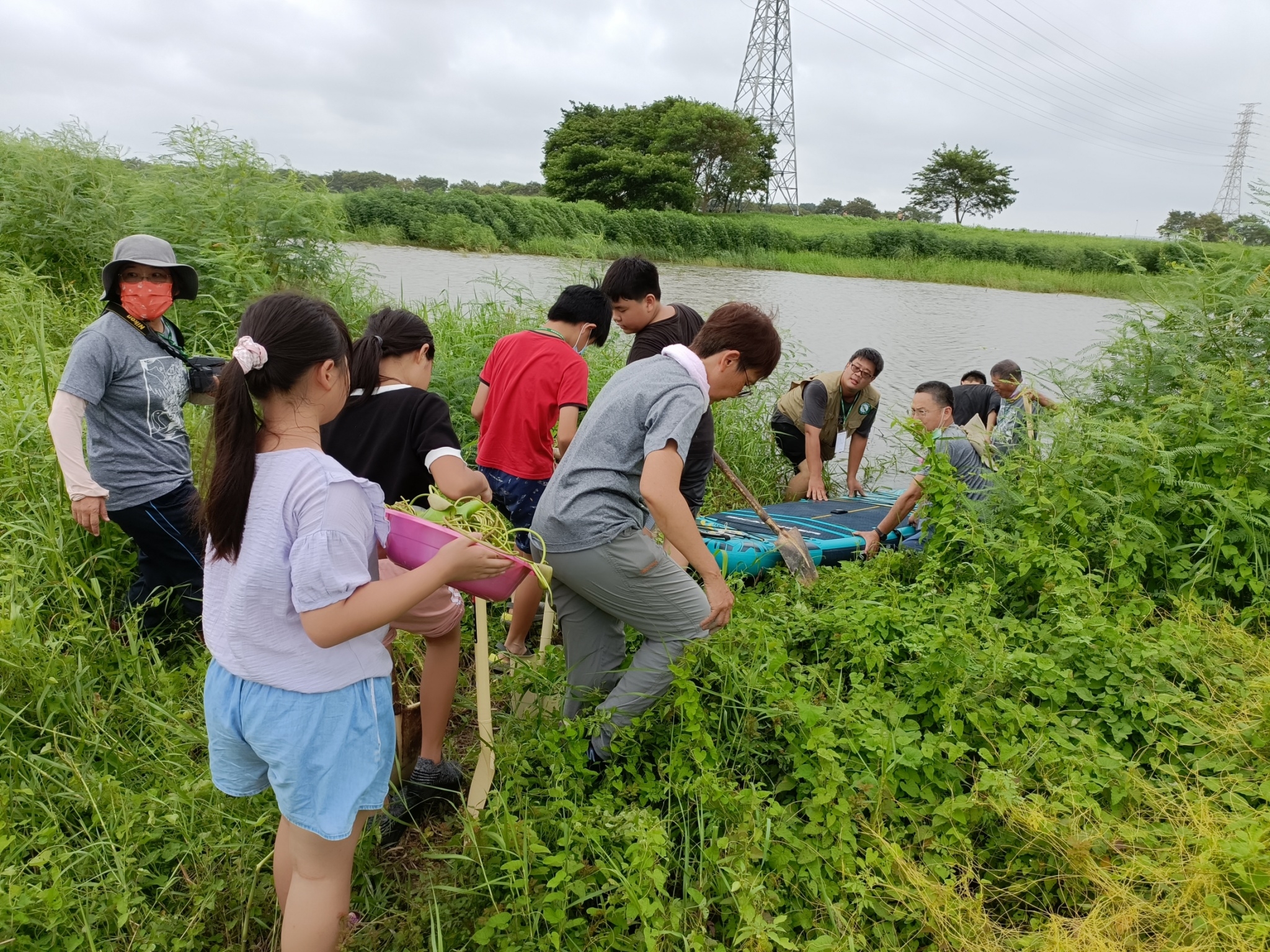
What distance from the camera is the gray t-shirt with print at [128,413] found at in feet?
9.93

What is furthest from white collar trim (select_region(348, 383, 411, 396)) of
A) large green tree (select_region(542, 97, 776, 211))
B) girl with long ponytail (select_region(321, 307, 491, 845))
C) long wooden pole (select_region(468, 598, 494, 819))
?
large green tree (select_region(542, 97, 776, 211))

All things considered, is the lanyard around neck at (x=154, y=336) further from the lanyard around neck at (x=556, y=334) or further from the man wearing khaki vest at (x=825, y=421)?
the man wearing khaki vest at (x=825, y=421)

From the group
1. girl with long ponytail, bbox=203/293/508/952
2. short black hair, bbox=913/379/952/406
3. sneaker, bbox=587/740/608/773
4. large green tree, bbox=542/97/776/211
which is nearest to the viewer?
girl with long ponytail, bbox=203/293/508/952

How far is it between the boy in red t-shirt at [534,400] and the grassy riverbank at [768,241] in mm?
13198

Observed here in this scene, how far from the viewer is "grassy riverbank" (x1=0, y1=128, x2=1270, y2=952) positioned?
215 centimetres

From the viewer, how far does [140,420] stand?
3.16 metres

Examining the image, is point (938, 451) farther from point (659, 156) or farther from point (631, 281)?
point (659, 156)

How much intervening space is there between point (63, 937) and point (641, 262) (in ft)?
11.5

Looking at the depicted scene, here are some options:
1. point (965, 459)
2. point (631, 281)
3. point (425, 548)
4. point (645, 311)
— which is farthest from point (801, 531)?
point (425, 548)

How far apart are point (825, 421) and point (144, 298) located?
481cm

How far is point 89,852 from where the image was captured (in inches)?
88.0

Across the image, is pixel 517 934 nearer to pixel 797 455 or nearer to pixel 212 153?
pixel 797 455

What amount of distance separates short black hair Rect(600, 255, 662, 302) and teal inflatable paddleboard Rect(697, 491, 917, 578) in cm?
127

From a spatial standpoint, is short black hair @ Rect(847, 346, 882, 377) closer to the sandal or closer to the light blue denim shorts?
the sandal
